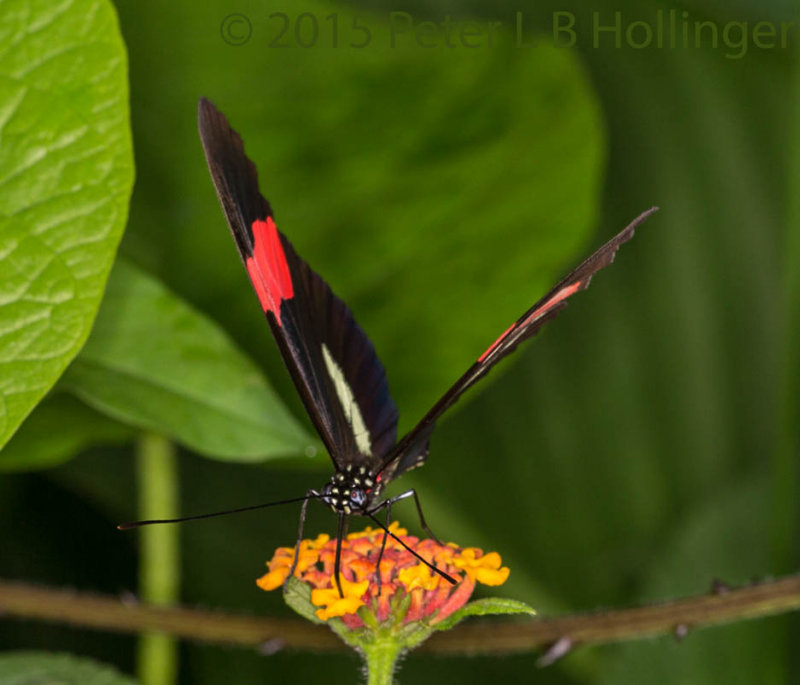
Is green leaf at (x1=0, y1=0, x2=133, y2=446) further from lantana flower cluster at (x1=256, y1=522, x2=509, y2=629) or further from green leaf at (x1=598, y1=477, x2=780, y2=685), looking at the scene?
green leaf at (x1=598, y1=477, x2=780, y2=685)

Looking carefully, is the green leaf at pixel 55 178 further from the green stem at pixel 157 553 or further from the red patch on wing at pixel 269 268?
the green stem at pixel 157 553

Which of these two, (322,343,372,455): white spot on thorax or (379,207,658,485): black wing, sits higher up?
(322,343,372,455): white spot on thorax

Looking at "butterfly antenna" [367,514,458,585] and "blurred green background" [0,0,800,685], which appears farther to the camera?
"blurred green background" [0,0,800,685]

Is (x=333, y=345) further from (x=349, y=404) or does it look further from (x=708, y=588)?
(x=708, y=588)

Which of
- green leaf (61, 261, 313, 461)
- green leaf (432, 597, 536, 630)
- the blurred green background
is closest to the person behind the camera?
green leaf (432, 597, 536, 630)

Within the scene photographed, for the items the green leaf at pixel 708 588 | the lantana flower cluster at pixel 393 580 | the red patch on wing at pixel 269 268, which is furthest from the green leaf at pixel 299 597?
the green leaf at pixel 708 588

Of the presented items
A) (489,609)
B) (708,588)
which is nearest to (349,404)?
(489,609)

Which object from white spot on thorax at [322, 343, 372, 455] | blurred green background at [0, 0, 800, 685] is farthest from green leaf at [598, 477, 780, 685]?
white spot on thorax at [322, 343, 372, 455]

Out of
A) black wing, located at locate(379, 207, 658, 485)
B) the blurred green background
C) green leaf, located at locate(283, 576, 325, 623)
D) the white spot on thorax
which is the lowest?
green leaf, located at locate(283, 576, 325, 623)

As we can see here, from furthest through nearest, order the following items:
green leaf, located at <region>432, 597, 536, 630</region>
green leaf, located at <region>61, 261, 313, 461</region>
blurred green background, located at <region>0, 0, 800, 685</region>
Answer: blurred green background, located at <region>0, 0, 800, 685</region> → green leaf, located at <region>61, 261, 313, 461</region> → green leaf, located at <region>432, 597, 536, 630</region>
